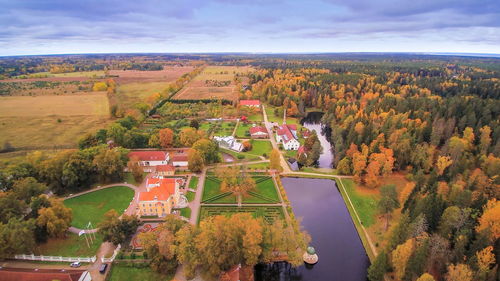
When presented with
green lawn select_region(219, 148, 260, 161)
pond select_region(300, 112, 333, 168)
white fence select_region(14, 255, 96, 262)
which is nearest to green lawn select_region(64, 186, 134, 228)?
white fence select_region(14, 255, 96, 262)

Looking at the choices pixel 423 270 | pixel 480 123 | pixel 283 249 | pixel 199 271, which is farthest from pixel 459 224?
pixel 480 123

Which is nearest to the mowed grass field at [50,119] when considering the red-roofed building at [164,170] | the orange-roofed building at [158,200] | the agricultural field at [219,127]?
the red-roofed building at [164,170]

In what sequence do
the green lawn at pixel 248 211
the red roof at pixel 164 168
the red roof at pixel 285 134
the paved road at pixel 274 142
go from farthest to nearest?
1. the red roof at pixel 285 134
2. the paved road at pixel 274 142
3. the red roof at pixel 164 168
4. the green lawn at pixel 248 211

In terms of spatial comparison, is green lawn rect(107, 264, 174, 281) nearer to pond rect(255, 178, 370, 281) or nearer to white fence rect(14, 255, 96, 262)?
white fence rect(14, 255, 96, 262)

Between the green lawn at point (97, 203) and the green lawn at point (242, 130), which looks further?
the green lawn at point (242, 130)

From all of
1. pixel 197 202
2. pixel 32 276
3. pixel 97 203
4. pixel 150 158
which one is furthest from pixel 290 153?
pixel 32 276

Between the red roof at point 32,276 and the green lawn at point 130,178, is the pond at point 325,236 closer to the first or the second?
the red roof at point 32,276
